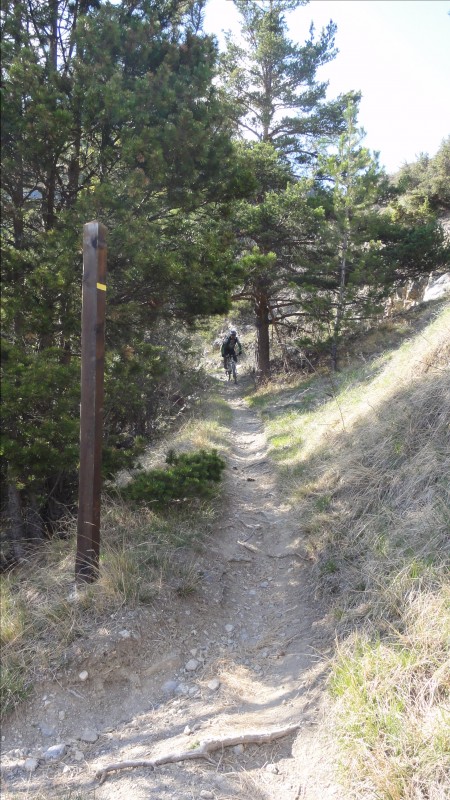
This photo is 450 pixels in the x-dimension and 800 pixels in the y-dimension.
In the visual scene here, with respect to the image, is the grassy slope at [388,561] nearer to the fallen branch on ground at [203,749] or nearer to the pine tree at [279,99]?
the fallen branch on ground at [203,749]

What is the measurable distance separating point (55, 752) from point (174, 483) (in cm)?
272

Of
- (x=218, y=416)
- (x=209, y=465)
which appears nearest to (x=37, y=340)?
(x=209, y=465)

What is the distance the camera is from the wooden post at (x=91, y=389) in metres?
4.11

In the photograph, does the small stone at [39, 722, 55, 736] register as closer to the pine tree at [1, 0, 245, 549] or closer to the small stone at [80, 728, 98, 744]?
the small stone at [80, 728, 98, 744]

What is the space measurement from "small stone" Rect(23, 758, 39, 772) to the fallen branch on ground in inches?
16.0

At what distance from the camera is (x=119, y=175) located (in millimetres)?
6051

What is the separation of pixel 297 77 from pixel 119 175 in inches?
557

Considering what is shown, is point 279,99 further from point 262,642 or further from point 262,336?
point 262,642

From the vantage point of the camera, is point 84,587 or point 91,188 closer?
point 84,587

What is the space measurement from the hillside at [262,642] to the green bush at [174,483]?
197mm

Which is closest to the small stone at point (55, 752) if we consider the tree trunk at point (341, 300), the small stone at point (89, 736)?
the small stone at point (89, 736)

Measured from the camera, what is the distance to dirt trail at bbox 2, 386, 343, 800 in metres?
3.02

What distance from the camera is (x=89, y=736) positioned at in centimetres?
344

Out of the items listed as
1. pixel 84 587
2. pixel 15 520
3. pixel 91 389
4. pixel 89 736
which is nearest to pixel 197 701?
pixel 89 736
